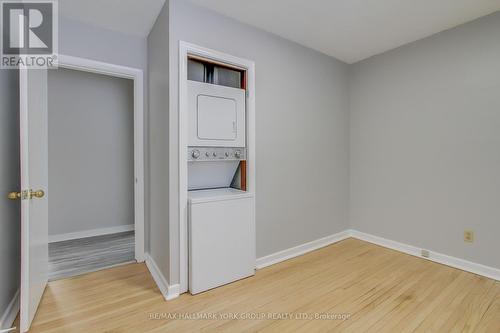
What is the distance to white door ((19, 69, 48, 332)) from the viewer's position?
1.58 m

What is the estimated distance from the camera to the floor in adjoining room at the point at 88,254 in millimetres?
2549

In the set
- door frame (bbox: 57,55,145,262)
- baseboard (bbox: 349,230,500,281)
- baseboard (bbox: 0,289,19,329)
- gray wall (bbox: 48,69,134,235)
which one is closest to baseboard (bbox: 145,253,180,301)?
door frame (bbox: 57,55,145,262)

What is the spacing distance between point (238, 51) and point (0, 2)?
1.73 metres

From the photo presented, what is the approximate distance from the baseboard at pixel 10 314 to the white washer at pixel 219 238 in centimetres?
122

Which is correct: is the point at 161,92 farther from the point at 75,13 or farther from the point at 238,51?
the point at 75,13

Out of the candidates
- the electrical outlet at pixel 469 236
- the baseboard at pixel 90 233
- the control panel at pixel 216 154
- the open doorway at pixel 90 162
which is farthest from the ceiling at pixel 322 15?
the baseboard at pixel 90 233

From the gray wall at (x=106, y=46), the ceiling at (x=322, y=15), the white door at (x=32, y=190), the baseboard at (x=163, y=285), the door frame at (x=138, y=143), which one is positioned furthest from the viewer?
the door frame at (x=138, y=143)

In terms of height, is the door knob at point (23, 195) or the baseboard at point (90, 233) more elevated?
the door knob at point (23, 195)

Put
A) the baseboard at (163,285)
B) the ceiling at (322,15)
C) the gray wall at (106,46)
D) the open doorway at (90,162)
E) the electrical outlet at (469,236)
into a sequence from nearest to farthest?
the baseboard at (163,285)
the ceiling at (322,15)
the gray wall at (106,46)
the electrical outlet at (469,236)
the open doorway at (90,162)

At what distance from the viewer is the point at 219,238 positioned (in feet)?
7.24

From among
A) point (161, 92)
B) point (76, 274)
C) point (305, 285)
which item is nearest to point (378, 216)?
point (305, 285)

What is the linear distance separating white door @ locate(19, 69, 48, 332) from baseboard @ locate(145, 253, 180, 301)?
0.86 meters

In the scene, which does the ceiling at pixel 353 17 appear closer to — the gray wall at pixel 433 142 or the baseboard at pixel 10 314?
the gray wall at pixel 433 142

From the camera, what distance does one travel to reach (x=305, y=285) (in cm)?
225
